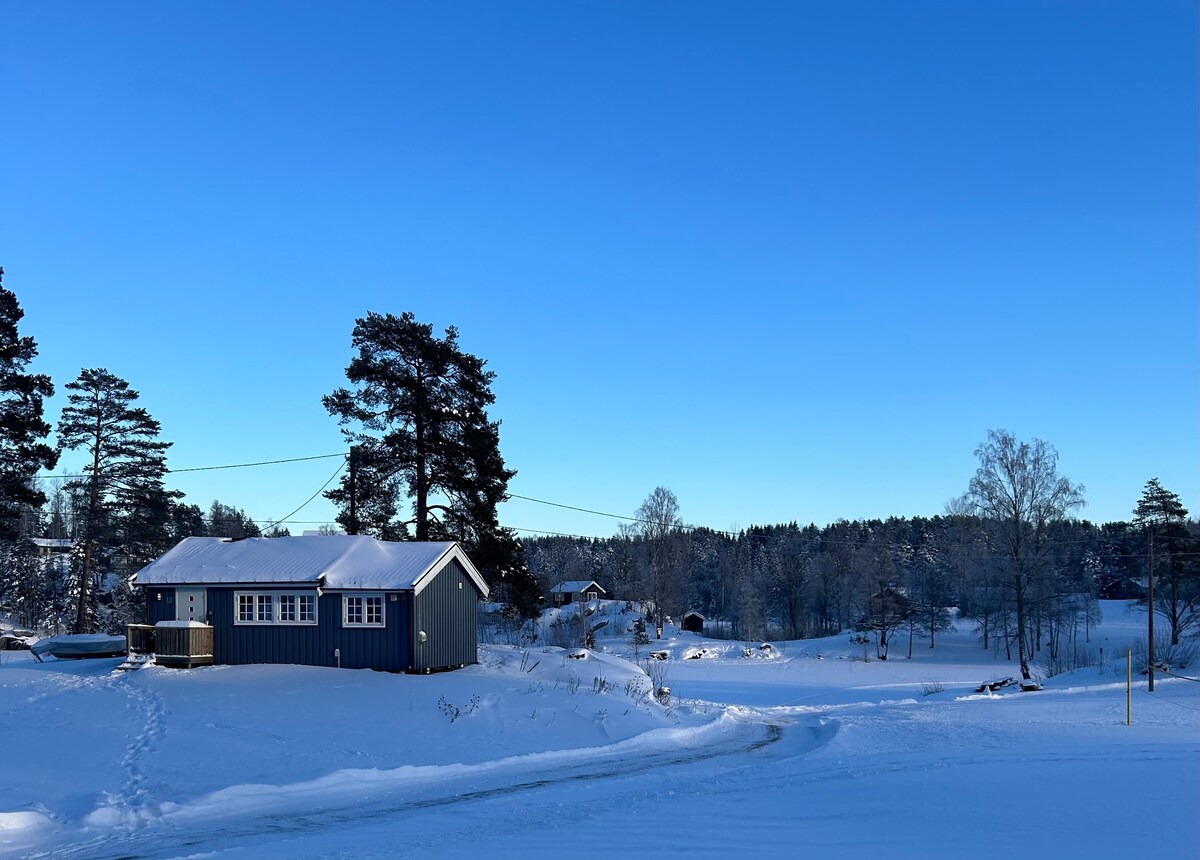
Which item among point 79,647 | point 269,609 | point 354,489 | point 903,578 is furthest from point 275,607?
point 903,578

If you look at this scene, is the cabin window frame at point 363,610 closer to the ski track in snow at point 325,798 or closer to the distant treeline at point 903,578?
the ski track in snow at point 325,798

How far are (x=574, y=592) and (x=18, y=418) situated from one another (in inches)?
2825

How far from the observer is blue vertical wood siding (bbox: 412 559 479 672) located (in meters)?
28.1

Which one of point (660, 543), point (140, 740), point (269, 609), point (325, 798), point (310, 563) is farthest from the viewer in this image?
point (660, 543)

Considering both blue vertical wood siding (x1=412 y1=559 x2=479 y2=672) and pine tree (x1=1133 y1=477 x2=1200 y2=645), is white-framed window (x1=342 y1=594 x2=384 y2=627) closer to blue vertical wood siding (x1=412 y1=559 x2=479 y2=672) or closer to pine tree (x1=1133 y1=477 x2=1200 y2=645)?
blue vertical wood siding (x1=412 y1=559 x2=479 y2=672)

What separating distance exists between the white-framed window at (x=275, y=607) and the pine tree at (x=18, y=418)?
12746 mm

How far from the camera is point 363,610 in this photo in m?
28.1

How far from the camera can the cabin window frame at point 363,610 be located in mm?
27906

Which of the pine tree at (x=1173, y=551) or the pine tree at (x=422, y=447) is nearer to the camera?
the pine tree at (x=422, y=447)

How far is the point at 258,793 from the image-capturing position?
48.6 ft

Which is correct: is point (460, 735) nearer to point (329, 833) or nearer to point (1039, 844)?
point (329, 833)

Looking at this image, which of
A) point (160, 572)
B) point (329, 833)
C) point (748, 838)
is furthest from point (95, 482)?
point (748, 838)

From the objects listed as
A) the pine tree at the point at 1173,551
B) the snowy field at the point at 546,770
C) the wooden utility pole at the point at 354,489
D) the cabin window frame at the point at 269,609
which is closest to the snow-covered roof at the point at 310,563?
the cabin window frame at the point at 269,609

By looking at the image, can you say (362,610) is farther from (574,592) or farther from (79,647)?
(574,592)
